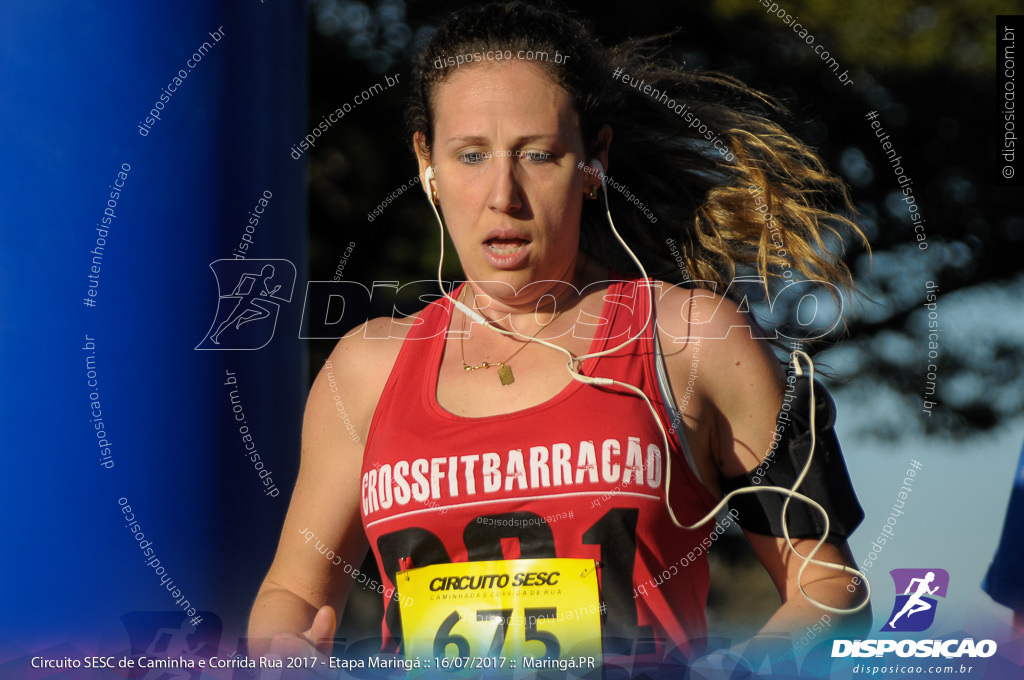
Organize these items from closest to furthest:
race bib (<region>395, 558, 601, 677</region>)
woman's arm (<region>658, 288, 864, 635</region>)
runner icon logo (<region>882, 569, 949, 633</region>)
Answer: race bib (<region>395, 558, 601, 677</region>), woman's arm (<region>658, 288, 864, 635</region>), runner icon logo (<region>882, 569, 949, 633</region>)

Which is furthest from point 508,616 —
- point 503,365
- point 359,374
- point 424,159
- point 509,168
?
point 424,159

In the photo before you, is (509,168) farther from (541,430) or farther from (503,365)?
(541,430)

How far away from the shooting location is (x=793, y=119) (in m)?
2.63

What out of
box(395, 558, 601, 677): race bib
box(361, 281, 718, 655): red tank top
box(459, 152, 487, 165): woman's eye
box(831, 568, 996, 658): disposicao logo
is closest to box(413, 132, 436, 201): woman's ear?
box(459, 152, 487, 165): woman's eye

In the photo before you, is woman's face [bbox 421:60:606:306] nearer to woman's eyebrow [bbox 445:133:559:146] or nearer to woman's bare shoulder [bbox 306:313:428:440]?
woman's eyebrow [bbox 445:133:559:146]

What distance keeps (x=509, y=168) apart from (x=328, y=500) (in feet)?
2.46

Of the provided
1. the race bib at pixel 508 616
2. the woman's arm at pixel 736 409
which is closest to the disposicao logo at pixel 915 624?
the woman's arm at pixel 736 409

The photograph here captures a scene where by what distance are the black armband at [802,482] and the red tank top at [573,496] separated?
102mm

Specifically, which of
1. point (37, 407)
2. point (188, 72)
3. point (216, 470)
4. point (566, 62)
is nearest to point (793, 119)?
point (566, 62)

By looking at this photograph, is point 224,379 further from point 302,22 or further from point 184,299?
point 302,22

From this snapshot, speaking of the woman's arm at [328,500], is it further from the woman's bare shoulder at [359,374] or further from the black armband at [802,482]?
the black armband at [802,482]

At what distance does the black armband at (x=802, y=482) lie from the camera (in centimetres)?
175

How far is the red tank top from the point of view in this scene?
5.39ft

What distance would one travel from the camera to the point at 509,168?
68.6 inches
